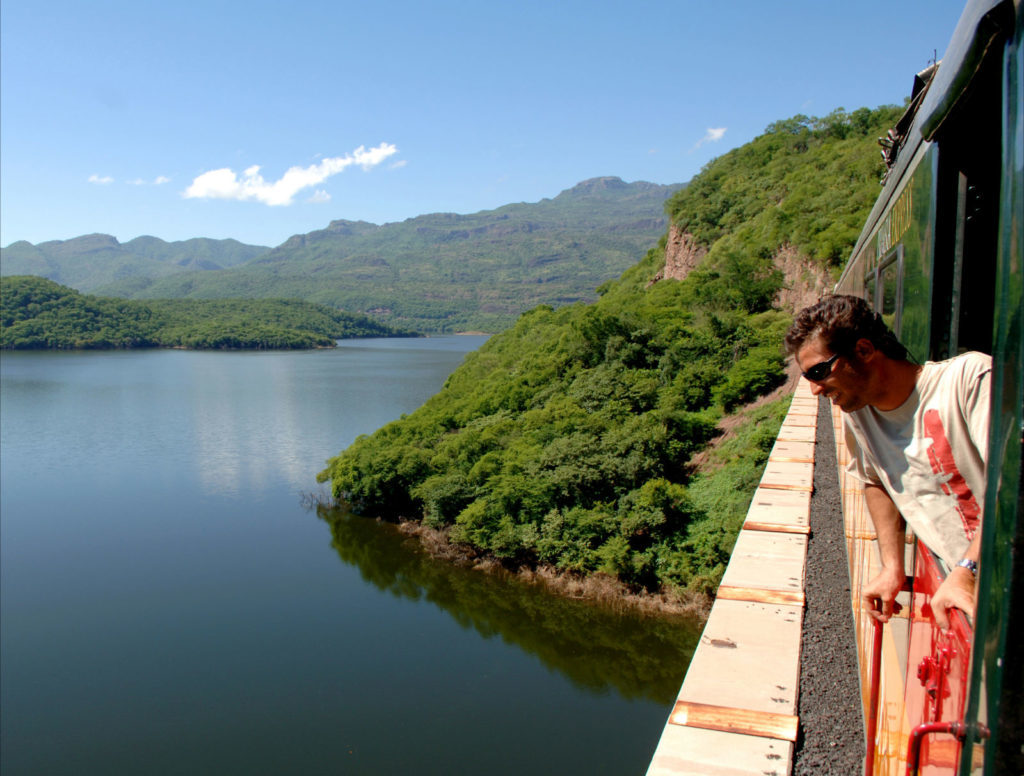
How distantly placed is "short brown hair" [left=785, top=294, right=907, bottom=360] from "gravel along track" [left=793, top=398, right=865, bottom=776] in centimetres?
288

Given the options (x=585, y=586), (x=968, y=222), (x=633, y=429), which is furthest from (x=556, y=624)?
(x=968, y=222)

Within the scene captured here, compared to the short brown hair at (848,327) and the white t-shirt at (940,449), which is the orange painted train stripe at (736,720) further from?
the short brown hair at (848,327)

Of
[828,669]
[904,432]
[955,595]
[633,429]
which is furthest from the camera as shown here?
[633,429]

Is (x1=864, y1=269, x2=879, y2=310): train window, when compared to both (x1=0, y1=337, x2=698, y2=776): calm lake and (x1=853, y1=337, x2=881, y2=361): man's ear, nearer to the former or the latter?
(x1=853, y1=337, x2=881, y2=361): man's ear

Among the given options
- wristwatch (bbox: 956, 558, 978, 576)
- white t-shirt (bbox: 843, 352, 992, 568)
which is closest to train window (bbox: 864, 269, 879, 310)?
white t-shirt (bbox: 843, 352, 992, 568)

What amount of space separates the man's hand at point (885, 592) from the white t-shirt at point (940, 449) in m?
0.36

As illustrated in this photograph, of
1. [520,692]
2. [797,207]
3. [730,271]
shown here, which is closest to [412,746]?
[520,692]

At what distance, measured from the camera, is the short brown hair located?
2.05 metres

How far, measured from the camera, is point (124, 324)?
383ft

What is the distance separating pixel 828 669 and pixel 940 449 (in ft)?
12.8

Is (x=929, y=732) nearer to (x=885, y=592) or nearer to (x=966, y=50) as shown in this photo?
(x=885, y=592)

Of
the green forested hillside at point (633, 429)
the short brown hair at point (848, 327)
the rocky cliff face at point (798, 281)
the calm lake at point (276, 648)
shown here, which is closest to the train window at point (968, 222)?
the short brown hair at point (848, 327)

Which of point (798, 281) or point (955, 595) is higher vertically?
point (798, 281)

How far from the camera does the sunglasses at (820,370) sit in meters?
2.11
